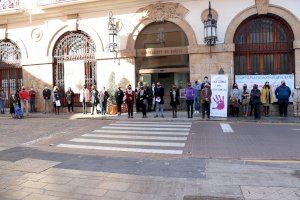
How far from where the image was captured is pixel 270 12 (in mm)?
Answer: 18203

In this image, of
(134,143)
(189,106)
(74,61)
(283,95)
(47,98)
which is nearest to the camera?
(134,143)

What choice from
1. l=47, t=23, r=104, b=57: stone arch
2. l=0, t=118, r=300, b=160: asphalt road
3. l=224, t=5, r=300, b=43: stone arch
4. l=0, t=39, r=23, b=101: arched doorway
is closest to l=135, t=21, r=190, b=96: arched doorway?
l=47, t=23, r=104, b=57: stone arch

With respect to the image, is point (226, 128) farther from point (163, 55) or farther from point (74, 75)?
point (74, 75)

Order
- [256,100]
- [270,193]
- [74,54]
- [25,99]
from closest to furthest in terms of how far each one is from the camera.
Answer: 1. [270,193]
2. [256,100]
3. [25,99]
4. [74,54]

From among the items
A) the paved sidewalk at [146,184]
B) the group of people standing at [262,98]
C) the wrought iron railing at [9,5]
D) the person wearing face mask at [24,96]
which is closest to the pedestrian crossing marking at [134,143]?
the paved sidewalk at [146,184]

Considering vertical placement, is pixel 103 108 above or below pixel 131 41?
below

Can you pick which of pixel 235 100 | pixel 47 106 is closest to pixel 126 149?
pixel 235 100

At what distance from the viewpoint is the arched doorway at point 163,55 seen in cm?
1966

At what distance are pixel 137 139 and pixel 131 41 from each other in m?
9.79

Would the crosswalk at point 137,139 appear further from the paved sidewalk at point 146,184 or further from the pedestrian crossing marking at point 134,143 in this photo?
the paved sidewalk at point 146,184

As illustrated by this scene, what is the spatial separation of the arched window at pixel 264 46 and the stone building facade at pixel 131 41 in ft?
0.16

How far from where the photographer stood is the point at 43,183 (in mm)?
6465

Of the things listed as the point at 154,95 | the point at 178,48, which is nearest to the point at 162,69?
the point at 178,48

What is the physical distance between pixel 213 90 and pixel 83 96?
7201mm
